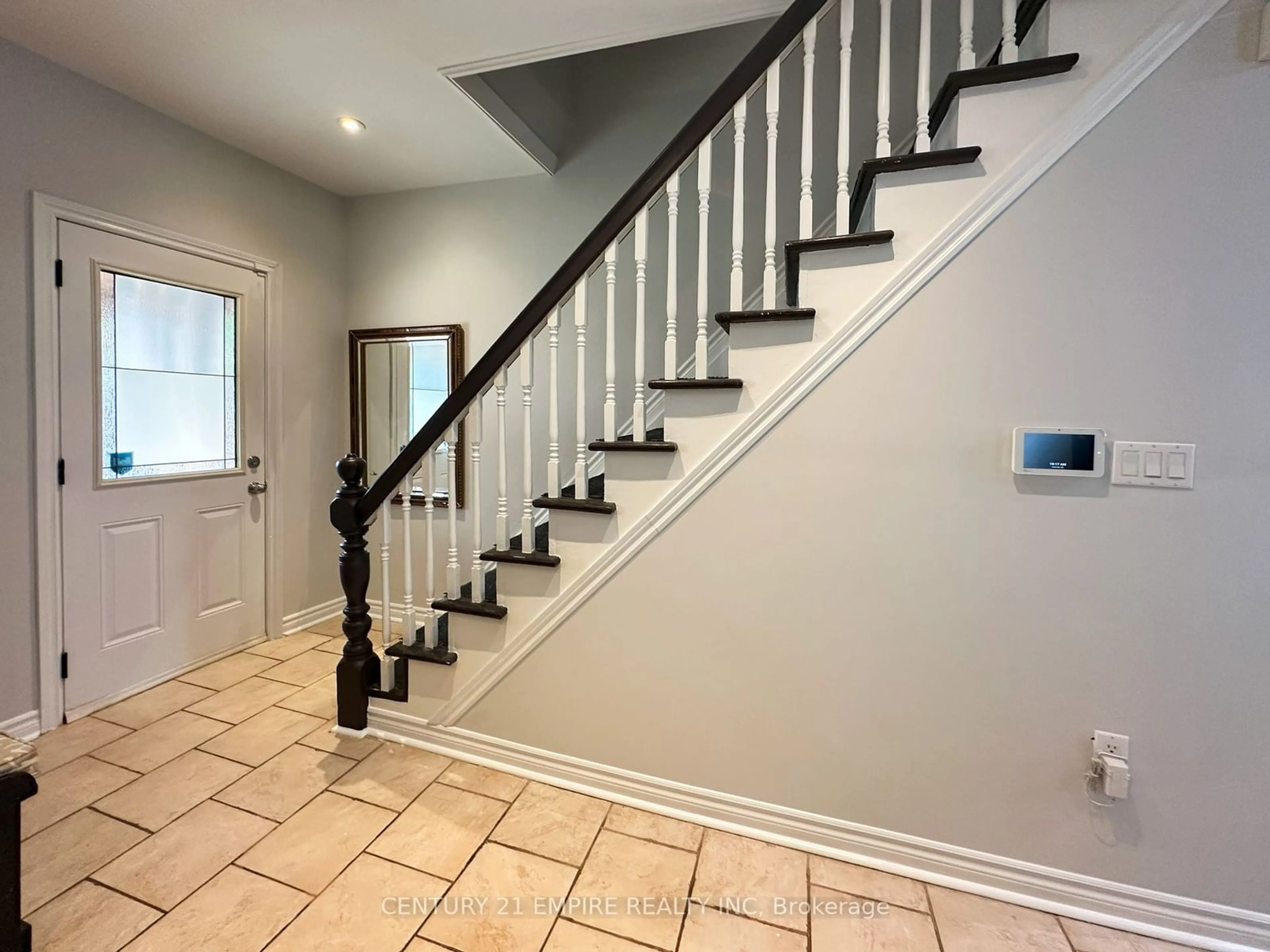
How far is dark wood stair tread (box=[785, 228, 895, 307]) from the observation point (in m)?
1.45

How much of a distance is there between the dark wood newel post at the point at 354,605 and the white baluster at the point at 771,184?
156 cm

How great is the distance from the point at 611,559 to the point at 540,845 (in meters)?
0.86

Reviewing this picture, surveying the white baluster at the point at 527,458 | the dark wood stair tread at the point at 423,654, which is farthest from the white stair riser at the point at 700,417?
the dark wood stair tread at the point at 423,654

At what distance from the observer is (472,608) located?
1908 millimetres

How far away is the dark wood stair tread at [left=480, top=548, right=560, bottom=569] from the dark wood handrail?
1.47ft

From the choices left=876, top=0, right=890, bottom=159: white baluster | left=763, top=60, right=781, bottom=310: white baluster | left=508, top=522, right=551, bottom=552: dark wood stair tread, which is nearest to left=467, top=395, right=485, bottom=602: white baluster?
left=508, top=522, right=551, bottom=552: dark wood stair tread

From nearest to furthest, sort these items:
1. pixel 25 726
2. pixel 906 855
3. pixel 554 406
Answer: pixel 906 855 → pixel 554 406 → pixel 25 726

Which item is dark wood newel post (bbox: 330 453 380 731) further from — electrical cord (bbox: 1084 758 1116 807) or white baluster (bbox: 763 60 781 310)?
electrical cord (bbox: 1084 758 1116 807)

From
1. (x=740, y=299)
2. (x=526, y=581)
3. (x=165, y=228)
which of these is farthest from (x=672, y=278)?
(x=165, y=228)

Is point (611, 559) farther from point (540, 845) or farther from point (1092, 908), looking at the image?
point (1092, 908)

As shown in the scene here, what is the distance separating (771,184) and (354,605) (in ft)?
6.80

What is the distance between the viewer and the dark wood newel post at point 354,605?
2.03 metres

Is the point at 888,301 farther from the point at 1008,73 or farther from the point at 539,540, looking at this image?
Answer: the point at 539,540

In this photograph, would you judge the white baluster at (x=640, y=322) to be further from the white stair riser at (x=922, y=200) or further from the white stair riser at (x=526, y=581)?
the white stair riser at (x=922, y=200)
